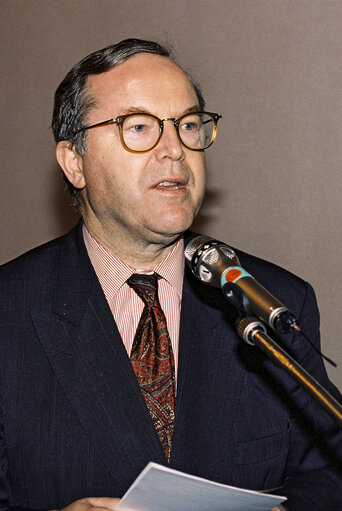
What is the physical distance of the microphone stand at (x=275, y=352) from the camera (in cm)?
114

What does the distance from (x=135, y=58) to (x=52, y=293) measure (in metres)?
0.73

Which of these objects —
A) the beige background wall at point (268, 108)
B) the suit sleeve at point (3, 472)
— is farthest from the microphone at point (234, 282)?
the beige background wall at point (268, 108)

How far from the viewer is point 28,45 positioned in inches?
147

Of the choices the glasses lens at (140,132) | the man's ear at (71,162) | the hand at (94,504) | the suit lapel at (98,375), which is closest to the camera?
the hand at (94,504)

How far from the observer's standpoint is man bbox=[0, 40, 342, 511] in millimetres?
1866

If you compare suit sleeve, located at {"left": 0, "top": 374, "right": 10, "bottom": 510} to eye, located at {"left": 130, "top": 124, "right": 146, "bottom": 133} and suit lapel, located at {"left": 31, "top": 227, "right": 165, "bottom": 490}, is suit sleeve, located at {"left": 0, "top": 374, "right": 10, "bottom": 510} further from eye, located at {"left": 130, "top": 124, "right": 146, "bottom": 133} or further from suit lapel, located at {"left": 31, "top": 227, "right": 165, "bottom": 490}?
eye, located at {"left": 130, "top": 124, "right": 146, "bottom": 133}

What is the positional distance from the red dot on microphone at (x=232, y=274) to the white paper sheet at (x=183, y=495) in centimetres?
38

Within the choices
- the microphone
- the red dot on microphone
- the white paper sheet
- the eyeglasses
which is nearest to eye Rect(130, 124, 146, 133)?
the eyeglasses

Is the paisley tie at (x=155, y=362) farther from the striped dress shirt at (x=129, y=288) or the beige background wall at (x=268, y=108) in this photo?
the beige background wall at (x=268, y=108)

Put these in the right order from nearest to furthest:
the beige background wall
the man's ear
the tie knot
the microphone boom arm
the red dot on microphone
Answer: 1. the microphone boom arm
2. the red dot on microphone
3. the tie knot
4. the man's ear
5. the beige background wall

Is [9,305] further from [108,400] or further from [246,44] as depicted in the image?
[246,44]

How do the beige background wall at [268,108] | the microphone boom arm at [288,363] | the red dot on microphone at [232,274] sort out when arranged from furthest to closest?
the beige background wall at [268,108], the red dot on microphone at [232,274], the microphone boom arm at [288,363]

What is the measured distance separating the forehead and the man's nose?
6 centimetres

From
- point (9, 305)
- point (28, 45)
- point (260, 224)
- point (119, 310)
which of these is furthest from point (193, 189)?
point (28, 45)
